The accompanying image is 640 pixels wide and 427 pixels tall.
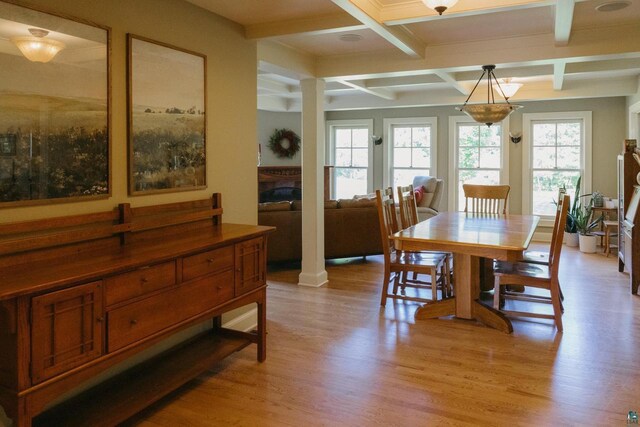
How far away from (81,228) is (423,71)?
11.4 ft

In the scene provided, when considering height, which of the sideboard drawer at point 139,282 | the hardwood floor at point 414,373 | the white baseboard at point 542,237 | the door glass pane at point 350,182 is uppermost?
the door glass pane at point 350,182

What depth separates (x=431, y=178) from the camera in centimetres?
865

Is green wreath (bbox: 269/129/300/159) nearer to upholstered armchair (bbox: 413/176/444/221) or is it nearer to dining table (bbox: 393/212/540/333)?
upholstered armchair (bbox: 413/176/444/221)

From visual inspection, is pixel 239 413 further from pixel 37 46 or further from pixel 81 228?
pixel 37 46

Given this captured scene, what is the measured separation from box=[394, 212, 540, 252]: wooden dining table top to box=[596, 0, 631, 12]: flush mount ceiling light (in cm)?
167

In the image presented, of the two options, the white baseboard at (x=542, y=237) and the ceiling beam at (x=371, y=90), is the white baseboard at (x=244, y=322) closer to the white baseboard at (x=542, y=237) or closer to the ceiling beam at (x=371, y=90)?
the ceiling beam at (x=371, y=90)

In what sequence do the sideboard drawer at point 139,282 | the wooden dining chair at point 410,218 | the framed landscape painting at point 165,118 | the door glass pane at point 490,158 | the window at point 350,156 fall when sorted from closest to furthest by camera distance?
the sideboard drawer at point 139,282 < the framed landscape painting at point 165,118 < the wooden dining chair at point 410,218 < the door glass pane at point 490,158 < the window at point 350,156

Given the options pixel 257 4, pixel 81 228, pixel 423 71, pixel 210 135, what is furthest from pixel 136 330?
pixel 423 71

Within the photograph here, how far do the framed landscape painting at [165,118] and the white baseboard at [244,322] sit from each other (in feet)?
3.52

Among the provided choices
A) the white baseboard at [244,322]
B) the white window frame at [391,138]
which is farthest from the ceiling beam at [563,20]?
the white window frame at [391,138]

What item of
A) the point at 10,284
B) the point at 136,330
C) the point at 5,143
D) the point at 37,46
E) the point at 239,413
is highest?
the point at 37,46

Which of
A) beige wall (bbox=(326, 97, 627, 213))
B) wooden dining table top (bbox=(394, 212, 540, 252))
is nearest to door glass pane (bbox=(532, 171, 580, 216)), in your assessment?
beige wall (bbox=(326, 97, 627, 213))

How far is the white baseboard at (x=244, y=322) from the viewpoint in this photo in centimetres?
388

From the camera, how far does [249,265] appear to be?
319 centimetres
